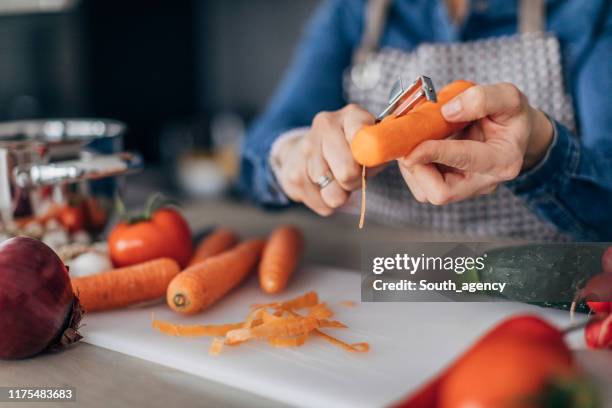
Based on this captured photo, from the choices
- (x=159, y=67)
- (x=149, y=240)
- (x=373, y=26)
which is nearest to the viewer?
(x=149, y=240)

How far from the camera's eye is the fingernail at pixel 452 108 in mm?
617

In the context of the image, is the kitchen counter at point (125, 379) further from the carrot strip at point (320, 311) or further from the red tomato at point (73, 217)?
the red tomato at point (73, 217)

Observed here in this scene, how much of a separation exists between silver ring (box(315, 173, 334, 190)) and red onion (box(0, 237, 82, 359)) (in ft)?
0.99

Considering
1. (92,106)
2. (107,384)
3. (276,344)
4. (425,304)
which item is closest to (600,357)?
(425,304)

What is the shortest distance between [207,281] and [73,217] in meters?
0.24

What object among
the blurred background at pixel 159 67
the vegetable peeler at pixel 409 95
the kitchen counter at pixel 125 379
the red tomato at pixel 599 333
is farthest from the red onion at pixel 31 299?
the blurred background at pixel 159 67

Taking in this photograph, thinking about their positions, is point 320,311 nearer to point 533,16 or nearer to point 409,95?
point 409,95

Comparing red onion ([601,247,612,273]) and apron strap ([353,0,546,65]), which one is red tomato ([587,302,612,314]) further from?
apron strap ([353,0,546,65])

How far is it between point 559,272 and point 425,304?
6.1 inches

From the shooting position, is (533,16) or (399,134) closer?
(399,134)

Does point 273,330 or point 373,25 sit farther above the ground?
point 373,25

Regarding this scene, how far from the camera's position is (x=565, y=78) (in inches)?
42.6

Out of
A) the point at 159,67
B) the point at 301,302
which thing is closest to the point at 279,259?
the point at 301,302

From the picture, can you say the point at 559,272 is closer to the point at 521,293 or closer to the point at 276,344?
the point at 521,293
